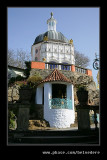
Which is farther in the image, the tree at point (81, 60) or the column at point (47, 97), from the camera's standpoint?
the tree at point (81, 60)

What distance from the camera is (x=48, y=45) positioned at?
35.9m

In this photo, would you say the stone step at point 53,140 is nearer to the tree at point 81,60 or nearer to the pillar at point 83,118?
the pillar at point 83,118

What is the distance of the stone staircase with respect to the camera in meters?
6.81

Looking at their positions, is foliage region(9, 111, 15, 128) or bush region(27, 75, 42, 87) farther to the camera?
bush region(27, 75, 42, 87)

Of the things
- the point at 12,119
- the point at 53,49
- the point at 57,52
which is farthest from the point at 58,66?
the point at 53,49

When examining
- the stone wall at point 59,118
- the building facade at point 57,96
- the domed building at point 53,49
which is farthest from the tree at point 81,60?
the stone wall at point 59,118

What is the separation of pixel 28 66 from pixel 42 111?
9141 mm

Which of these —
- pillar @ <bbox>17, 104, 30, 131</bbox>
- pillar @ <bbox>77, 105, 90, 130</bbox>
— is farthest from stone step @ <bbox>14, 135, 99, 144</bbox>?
pillar @ <bbox>77, 105, 90, 130</bbox>

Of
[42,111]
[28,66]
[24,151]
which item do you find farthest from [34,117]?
[24,151]

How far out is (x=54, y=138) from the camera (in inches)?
269

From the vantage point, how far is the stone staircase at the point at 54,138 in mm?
6809

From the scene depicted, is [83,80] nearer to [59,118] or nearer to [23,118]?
[59,118]

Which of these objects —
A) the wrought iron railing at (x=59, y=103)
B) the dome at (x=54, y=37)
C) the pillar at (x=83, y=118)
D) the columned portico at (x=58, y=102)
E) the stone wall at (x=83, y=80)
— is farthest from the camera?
the dome at (x=54, y=37)

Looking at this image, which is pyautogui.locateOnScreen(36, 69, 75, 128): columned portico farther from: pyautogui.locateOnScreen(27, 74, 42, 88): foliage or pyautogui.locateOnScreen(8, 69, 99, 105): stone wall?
pyautogui.locateOnScreen(8, 69, 99, 105): stone wall
